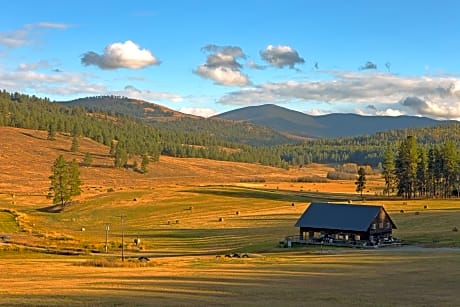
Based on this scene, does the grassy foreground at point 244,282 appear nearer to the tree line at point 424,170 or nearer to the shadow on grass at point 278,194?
the shadow on grass at point 278,194

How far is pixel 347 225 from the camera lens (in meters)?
80.9

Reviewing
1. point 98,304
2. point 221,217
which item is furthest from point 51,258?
point 221,217

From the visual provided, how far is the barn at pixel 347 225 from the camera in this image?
7975cm

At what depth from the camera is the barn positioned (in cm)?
7975

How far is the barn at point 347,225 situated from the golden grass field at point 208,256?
2929 millimetres

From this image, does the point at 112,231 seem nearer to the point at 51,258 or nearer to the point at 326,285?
the point at 51,258

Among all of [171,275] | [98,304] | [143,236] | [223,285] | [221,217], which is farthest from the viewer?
[221,217]

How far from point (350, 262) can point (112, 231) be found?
5199cm

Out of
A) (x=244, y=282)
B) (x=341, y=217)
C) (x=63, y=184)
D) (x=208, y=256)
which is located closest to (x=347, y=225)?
(x=341, y=217)

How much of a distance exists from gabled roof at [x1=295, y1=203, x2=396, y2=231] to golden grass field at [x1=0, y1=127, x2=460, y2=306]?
371 cm

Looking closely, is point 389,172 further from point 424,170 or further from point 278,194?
point 278,194

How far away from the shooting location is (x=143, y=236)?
294 feet

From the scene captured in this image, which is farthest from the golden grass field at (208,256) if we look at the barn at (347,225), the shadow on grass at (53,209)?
the barn at (347,225)

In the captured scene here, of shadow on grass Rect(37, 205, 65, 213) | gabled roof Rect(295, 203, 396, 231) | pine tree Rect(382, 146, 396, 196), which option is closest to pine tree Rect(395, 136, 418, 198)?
pine tree Rect(382, 146, 396, 196)
